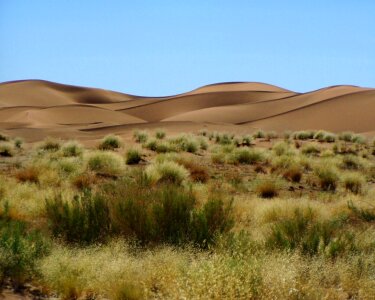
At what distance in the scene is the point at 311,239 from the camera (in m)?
8.67

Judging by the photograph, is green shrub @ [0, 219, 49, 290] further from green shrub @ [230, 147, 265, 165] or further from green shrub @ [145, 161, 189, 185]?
green shrub @ [230, 147, 265, 165]

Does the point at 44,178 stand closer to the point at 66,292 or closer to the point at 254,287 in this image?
the point at 66,292

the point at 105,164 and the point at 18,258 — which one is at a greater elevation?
the point at 105,164

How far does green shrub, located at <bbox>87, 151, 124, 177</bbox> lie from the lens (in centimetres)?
2045

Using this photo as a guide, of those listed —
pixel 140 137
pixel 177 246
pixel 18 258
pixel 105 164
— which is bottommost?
pixel 177 246

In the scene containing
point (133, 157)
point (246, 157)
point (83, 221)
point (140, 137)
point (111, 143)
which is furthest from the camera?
point (140, 137)

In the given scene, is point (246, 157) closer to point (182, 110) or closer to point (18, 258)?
point (18, 258)

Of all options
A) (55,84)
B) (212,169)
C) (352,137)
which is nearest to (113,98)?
(55,84)

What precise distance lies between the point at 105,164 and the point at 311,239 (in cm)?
1382

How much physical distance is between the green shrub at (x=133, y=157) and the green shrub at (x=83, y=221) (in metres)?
14.2

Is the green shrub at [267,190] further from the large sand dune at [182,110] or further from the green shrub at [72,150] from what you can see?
the large sand dune at [182,110]

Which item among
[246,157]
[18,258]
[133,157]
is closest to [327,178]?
[246,157]

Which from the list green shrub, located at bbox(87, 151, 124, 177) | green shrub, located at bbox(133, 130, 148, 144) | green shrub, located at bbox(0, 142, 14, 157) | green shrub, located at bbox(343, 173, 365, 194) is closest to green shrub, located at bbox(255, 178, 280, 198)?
green shrub, located at bbox(343, 173, 365, 194)

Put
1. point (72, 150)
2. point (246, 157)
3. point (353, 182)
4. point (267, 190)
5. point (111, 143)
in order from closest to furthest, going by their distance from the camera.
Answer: point (267, 190), point (353, 182), point (246, 157), point (72, 150), point (111, 143)
